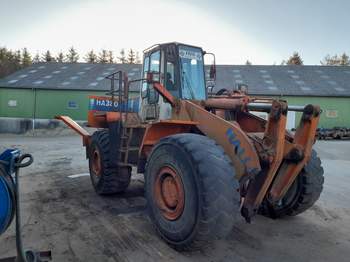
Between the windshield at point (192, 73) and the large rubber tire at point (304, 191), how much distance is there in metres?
2.02

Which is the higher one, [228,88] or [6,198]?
[228,88]

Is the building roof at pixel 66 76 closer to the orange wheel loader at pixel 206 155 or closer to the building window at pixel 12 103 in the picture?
the building window at pixel 12 103

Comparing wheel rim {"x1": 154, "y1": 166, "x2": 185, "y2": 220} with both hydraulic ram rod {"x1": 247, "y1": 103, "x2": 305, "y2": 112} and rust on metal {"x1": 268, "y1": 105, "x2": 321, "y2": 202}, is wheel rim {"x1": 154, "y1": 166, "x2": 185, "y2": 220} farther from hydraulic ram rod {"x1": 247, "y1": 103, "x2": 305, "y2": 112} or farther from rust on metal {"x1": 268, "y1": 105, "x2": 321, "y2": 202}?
hydraulic ram rod {"x1": 247, "y1": 103, "x2": 305, "y2": 112}

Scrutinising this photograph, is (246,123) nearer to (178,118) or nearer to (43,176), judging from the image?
(178,118)

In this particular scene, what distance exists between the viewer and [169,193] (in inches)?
161

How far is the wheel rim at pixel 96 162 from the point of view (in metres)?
6.43

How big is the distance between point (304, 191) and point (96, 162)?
4.00 meters

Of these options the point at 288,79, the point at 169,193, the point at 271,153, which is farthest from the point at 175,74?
the point at 288,79

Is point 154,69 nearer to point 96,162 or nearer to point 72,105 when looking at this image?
point 96,162

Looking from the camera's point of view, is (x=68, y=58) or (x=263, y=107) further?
(x=68, y=58)

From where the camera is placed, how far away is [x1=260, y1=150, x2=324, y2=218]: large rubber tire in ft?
15.4

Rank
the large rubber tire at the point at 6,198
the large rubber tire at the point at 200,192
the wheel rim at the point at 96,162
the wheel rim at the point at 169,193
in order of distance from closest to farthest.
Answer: the large rubber tire at the point at 6,198 < the large rubber tire at the point at 200,192 < the wheel rim at the point at 169,193 < the wheel rim at the point at 96,162

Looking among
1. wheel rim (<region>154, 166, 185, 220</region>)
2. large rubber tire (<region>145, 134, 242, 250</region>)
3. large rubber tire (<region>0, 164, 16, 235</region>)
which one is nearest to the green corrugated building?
wheel rim (<region>154, 166, 185, 220</region>)

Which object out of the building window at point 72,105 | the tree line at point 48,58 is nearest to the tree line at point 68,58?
the tree line at point 48,58
